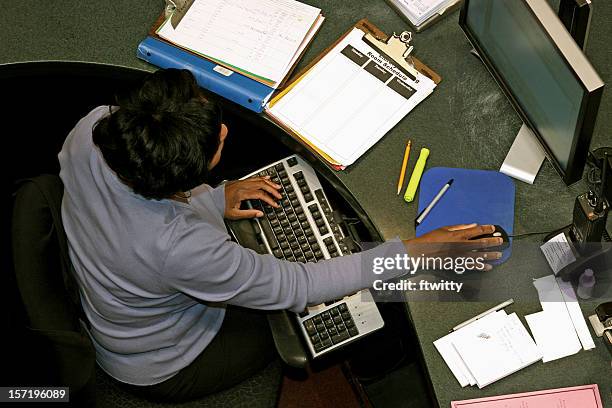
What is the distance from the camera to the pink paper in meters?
1.64

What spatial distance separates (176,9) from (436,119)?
2.24 ft

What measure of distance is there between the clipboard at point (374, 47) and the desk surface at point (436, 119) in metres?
0.02

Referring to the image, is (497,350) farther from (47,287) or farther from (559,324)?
(47,287)

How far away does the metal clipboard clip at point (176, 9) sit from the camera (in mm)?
2061

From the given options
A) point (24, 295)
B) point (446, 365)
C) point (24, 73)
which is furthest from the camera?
point (24, 73)

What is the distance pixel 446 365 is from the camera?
1695mm

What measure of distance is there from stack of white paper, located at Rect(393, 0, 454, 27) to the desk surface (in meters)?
0.03

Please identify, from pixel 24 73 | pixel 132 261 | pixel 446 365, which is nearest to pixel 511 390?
pixel 446 365

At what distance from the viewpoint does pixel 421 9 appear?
203 cm

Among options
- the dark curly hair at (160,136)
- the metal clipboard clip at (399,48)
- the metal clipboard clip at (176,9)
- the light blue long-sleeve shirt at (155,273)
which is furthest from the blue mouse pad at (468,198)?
the metal clipboard clip at (176,9)

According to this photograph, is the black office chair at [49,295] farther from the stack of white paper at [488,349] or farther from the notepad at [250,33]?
the stack of white paper at [488,349]

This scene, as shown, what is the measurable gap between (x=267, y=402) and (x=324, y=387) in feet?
1.93

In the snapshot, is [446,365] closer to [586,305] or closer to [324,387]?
[586,305]

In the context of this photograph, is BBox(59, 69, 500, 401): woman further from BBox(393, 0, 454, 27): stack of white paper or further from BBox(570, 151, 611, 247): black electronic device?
BBox(393, 0, 454, 27): stack of white paper
